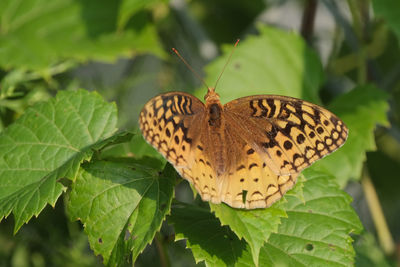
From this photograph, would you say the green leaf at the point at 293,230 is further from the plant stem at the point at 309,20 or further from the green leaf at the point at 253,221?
the plant stem at the point at 309,20

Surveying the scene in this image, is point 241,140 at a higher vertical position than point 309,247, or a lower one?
higher

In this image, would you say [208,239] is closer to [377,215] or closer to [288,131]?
[288,131]

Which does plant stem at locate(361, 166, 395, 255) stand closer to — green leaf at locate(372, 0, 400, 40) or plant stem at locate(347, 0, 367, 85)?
plant stem at locate(347, 0, 367, 85)

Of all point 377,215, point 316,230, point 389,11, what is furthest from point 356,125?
point 316,230

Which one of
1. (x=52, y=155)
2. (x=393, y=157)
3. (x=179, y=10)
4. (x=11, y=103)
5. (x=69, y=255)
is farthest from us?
(x=393, y=157)

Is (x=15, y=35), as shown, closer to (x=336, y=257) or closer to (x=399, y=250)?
(x=336, y=257)

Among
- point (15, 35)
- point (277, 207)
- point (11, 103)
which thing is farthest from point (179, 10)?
point (277, 207)
